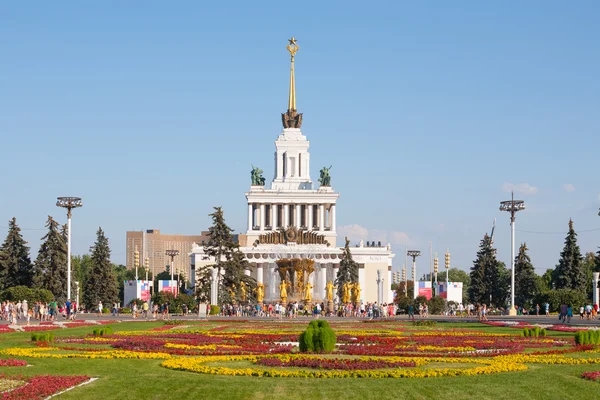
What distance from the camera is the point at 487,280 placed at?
99.9 meters

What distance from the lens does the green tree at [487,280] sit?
98938 millimetres

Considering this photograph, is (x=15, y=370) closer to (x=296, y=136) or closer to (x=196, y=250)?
(x=196, y=250)

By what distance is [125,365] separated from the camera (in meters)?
24.3

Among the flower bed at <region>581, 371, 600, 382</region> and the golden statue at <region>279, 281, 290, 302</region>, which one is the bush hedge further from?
the golden statue at <region>279, 281, 290, 302</region>

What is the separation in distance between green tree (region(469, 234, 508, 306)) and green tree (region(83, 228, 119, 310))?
3490cm

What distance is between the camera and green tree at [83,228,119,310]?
9388cm

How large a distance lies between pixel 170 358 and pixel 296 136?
117 meters

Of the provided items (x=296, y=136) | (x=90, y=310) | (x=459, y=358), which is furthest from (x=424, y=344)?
(x=296, y=136)

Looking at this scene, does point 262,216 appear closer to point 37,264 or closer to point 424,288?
point 424,288

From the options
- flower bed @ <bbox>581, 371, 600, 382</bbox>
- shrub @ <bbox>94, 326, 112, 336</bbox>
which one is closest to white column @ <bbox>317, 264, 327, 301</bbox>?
shrub @ <bbox>94, 326, 112, 336</bbox>

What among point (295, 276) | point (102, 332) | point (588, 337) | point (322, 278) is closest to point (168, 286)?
point (295, 276)

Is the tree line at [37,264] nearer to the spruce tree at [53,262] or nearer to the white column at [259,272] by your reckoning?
the spruce tree at [53,262]

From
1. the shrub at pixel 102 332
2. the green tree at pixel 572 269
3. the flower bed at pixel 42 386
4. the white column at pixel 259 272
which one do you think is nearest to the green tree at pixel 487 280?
the green tree at pixel 572 269

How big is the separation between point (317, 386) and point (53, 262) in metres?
67.7
